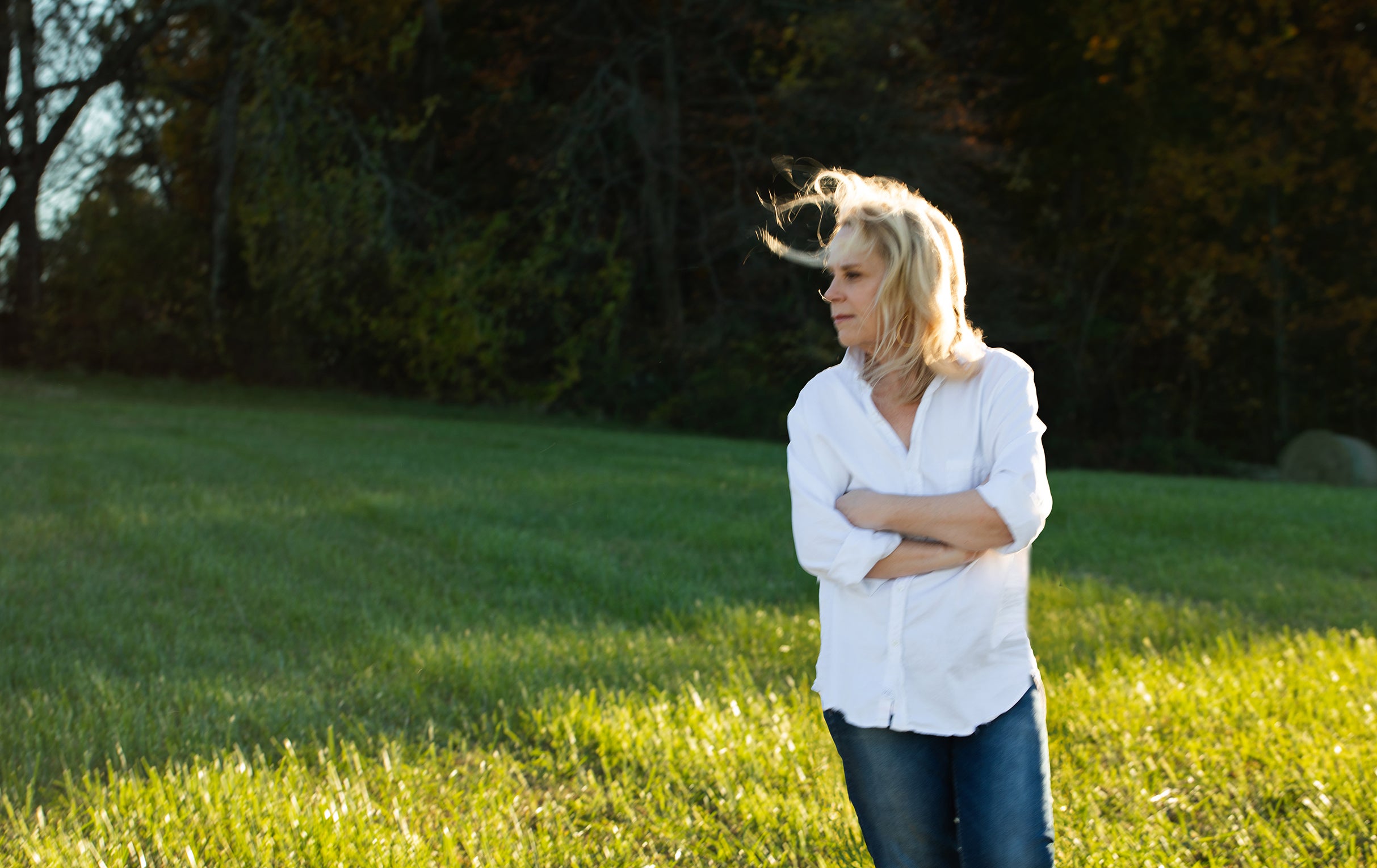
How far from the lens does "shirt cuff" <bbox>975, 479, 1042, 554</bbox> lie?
237 cm

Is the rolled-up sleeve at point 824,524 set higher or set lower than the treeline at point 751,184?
lower

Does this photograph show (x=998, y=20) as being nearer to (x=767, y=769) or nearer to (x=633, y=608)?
(x=633, y=608)

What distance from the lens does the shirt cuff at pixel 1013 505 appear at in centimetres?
237

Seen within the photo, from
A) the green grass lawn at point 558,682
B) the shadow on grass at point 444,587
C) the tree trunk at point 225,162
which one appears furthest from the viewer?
the tree trunk at point 225,162

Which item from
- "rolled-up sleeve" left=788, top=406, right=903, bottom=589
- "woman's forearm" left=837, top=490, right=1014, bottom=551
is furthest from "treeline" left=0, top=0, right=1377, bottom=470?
"woman's forearm" left=837, top=490, right=1014, bottom=551

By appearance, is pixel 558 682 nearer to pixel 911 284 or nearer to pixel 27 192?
pixel 911 284

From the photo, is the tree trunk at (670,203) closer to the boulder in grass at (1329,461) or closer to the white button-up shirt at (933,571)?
the boulder in grass at (1329,461)

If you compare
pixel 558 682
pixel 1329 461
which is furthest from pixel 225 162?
pixel 558 682

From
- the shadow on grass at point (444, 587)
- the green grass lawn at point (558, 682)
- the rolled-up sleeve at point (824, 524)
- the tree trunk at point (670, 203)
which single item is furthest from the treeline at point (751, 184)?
the rolled-up sleeve at point (824, 524)

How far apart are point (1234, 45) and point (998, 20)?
16.3ft

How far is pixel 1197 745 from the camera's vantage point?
405cm

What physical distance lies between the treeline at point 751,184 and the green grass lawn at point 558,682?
12.3m

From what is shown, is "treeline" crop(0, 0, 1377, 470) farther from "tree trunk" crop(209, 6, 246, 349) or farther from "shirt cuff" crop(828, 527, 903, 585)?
"shirt cuff" crop(828, 527, 903, 585)

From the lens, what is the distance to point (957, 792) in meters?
2.42
